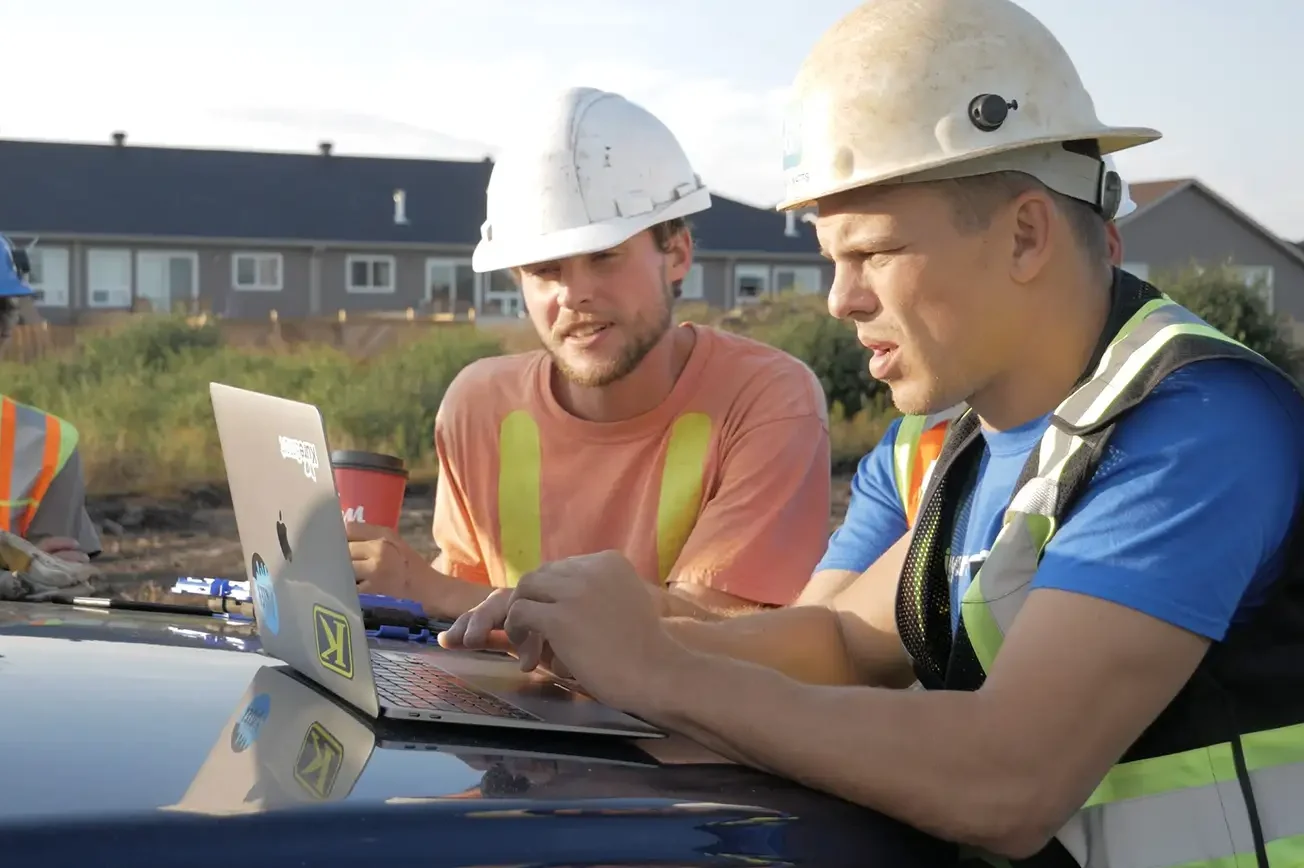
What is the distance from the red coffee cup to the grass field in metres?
12.4

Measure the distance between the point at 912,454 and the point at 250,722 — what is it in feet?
4.37

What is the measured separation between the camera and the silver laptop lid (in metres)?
2.02

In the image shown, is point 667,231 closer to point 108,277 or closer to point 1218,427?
point 1218,427

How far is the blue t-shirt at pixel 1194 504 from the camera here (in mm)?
1935

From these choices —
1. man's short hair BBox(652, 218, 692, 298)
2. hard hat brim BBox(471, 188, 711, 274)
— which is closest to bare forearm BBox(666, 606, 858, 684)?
hard hat brim BBox(471, 188, 711, 274)

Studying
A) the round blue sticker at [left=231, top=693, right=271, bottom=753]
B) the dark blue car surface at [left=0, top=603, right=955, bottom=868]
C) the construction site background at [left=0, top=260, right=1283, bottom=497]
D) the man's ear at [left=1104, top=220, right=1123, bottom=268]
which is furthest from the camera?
the construction site background at [left=0, top=260, right=1283, bottom=497]

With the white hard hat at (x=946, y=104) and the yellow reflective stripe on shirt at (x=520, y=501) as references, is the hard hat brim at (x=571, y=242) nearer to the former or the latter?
the yellow reflective stripe on shirt at (x=520, y=501)

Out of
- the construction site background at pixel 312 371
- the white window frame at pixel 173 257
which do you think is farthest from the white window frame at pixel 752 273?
the construction site background at pixel 312 371

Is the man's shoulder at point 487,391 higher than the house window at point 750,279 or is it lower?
lower

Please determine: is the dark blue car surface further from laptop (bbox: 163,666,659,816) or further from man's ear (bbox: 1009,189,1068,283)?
man's ear (bbox: 1009,189,1068,283)

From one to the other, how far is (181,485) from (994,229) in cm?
1417

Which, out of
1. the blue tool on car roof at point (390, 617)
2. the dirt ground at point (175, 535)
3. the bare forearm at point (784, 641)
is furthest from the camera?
the dirt ground at point (175, 535)

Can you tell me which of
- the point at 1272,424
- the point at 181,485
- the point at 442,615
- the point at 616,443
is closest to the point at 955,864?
the point at 1272,424

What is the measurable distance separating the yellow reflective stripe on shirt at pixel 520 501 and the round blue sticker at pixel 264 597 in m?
1.54
